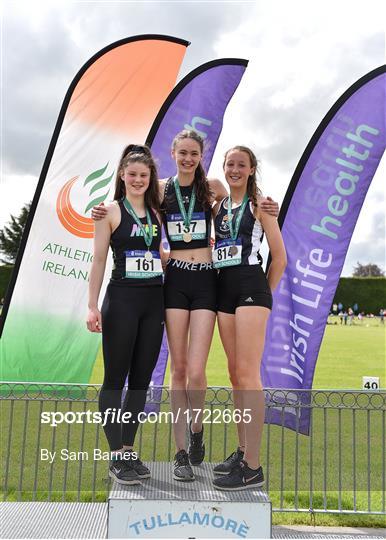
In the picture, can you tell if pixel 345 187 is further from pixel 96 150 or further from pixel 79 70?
pixel 79 70

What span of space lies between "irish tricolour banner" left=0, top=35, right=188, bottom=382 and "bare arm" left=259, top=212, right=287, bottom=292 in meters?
3.19

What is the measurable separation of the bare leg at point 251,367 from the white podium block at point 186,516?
35 cm

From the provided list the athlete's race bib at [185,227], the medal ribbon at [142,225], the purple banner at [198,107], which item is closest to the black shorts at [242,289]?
the athlete's race bib at [185,227]

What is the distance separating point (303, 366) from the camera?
604cm

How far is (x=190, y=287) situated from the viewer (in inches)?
147

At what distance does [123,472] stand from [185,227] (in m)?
1.64

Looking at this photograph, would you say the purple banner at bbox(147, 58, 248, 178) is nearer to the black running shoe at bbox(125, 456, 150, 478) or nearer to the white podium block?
the black running shoe at bbox(125, 456, 150, 478)

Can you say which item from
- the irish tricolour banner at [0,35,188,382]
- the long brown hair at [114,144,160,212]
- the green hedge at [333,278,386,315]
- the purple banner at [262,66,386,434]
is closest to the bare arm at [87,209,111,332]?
the long brown hair at [114,144,160,212]

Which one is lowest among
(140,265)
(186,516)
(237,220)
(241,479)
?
(186,516)

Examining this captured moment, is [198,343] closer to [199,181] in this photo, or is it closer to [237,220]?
[237,220]

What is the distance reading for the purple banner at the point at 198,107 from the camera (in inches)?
273

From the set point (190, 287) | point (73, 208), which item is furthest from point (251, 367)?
point (73, 208)

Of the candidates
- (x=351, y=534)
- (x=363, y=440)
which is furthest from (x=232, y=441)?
(x=351, y=534)

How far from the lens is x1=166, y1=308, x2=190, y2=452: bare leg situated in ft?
12.3
